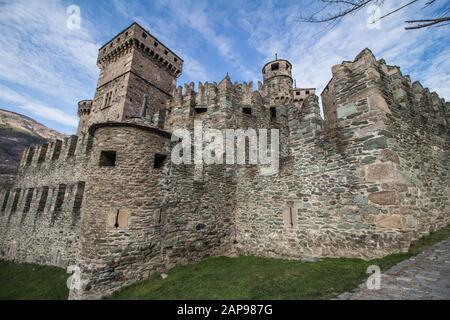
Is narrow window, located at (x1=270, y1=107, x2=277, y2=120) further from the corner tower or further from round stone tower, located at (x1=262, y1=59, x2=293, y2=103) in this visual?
round stone tower, located at (x1=262, y1=59, x2=293, y2=103)

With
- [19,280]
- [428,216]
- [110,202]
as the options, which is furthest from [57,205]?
[428,216]

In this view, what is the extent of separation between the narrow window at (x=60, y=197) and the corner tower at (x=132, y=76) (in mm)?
7934

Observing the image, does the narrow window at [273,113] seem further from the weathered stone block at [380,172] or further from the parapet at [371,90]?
the weathered stone block at [380,172]

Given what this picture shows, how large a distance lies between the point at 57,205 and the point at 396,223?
51.2 feet

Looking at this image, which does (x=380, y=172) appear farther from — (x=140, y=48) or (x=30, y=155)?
(x=140, y=48)

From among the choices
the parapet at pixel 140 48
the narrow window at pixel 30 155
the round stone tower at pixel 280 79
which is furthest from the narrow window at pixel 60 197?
the round stone tower at pixel 280 79

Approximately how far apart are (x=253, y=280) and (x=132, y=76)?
20769 mm

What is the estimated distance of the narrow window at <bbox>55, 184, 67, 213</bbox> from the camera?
12.2m

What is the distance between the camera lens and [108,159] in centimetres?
723

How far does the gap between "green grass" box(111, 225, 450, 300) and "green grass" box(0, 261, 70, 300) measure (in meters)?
4.33

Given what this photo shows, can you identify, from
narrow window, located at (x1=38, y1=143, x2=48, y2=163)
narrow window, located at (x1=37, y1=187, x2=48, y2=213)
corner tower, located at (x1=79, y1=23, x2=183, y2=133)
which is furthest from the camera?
corner tower, located at (x1=79, y1=23, x2=183, y2=133)

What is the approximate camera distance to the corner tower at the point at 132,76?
1980 cm

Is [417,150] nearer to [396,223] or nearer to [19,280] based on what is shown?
[396,223]

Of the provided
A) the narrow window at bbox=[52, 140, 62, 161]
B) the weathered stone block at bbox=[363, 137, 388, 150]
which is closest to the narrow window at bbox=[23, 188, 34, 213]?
the narrow window at bbox=[52, 140, 62, 161]
